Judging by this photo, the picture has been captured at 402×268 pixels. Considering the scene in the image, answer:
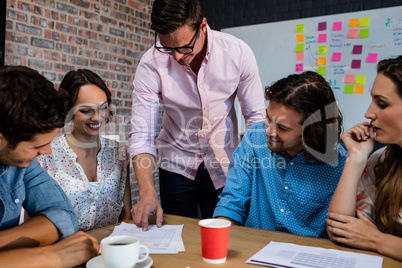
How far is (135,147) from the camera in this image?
1.74 metres

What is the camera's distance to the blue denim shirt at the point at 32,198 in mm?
1120

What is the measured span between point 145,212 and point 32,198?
0.38 m

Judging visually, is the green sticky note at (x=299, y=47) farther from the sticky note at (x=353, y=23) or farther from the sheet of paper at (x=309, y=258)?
the sheet of paper at (x=309, y=258)

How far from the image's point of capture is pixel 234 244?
112 cm

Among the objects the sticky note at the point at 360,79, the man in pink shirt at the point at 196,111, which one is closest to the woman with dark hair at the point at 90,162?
the man in pink shirt at the point at 196,111

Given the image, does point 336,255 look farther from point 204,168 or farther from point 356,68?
point 356,68

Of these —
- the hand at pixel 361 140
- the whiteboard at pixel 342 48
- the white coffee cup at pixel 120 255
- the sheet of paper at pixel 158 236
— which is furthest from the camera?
the whiteboard at pixel 342 48

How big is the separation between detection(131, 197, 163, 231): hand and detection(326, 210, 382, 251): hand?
0.58 m

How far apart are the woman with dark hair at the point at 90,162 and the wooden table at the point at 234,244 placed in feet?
1.37

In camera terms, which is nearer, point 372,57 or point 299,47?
point 372,57

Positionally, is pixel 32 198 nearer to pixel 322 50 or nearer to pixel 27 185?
pixel 27 185

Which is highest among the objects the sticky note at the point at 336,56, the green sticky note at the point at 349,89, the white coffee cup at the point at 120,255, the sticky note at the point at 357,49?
the sticky note at the point at 357,49

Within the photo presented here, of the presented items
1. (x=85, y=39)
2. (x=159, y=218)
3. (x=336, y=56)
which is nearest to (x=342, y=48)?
(x=336, y=56)

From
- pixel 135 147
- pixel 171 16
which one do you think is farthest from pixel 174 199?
pixel 171 16
